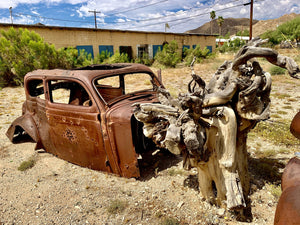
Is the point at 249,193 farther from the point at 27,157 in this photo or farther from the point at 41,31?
the point at 41,31

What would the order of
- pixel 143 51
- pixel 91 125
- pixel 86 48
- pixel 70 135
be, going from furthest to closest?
pixel 143 51 < pixel 86 48 < pixel 70 135 < pixel 91 125

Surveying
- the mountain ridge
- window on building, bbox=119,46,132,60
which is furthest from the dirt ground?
the mountain ridge

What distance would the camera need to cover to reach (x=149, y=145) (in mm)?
3873

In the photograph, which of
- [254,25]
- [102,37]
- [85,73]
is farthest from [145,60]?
[254,25]

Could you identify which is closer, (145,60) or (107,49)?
(107,49)

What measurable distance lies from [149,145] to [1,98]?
8939 millimetres

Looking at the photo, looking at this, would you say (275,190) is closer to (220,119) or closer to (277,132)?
(220,119)

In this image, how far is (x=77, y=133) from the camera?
11.5ft

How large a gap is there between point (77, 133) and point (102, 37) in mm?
16253

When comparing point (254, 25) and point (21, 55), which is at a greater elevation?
point (254, 25)

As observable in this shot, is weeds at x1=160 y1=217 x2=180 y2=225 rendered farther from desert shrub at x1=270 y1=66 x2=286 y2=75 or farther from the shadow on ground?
desert shrub at x1=270 y1=66 x2=286 y2=75

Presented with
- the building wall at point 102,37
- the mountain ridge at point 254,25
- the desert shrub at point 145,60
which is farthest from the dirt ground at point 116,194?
the mountain ridge at point 254,25

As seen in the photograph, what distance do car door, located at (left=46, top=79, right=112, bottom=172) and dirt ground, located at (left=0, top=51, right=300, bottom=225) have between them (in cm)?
25

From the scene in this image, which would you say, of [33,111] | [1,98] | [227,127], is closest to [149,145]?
[227,127]
